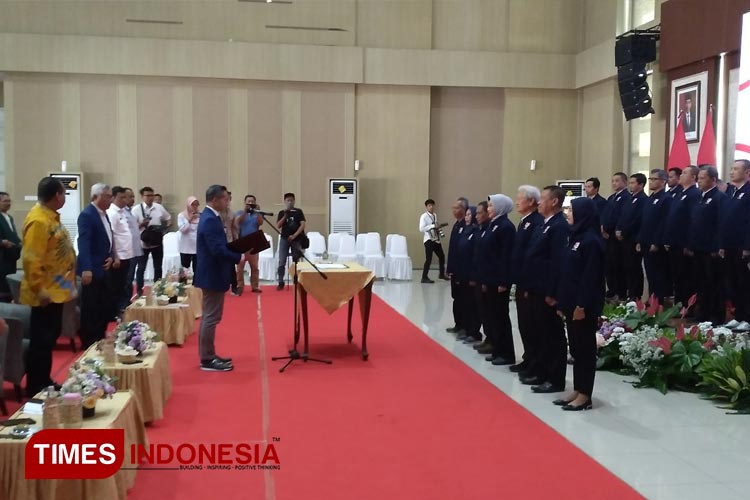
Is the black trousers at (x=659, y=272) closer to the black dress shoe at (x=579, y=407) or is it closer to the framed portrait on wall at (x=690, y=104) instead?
the framed portrait on wall at (x=690, y=104)

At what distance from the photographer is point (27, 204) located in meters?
13.4

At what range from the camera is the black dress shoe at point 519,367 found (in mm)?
6114

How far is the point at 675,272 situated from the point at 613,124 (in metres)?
5.89

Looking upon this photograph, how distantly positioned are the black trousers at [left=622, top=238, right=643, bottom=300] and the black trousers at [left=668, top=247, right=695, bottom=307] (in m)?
0.83

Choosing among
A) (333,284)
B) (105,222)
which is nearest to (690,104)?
(333,284)

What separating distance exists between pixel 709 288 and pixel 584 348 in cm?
387

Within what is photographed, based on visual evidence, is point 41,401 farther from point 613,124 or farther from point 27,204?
point 613,124

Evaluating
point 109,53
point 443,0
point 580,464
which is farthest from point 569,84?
point 580,464

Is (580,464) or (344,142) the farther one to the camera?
(344,142)

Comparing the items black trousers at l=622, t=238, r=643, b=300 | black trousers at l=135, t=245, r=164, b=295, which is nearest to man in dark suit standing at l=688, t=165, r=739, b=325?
black trousers at l=622, t=238, r=643, b=300

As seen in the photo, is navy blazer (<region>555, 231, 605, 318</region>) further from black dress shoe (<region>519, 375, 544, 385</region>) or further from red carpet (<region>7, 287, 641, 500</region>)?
black dress shoe (<region>519, 375, 544, 385</region>)

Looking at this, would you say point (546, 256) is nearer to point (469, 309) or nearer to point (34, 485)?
Answer: point (469, 309)

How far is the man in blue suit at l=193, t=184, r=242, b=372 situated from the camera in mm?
5812

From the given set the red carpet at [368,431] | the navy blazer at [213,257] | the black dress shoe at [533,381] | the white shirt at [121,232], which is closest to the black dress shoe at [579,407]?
the red carpet at [368,431]
